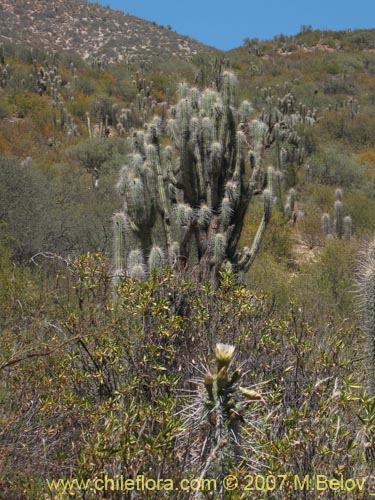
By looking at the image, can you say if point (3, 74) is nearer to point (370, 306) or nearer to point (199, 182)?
point (199, 182)

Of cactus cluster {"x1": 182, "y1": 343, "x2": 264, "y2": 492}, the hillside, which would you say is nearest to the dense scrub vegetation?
cactus cluster {"x1": 182, "y1": 343, "x2": 264, "y2": 492}

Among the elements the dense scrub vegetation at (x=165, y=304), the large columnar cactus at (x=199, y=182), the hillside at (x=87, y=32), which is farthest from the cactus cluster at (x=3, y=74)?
the large columnar cactus at (x=199, y=182)

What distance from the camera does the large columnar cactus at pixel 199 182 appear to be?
773 cm

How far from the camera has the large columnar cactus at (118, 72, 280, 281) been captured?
305 inches

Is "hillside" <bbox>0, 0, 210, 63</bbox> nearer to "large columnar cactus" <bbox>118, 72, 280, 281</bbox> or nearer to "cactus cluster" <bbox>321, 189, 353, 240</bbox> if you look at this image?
"cactus cluster" <bbox>321, 189, 353, 240</bbox>

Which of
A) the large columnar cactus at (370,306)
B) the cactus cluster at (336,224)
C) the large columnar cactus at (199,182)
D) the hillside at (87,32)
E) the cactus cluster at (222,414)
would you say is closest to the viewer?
the cactus cluster at (222,414)

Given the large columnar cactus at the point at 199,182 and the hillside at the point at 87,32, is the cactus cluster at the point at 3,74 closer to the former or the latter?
the hillside at the point at 87,32

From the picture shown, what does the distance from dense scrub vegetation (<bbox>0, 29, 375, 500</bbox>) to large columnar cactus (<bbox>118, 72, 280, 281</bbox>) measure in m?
0.11

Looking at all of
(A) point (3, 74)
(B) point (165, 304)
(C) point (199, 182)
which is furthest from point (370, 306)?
(A) point (3, 74)

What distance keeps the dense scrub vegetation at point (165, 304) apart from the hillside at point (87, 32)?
8198mm

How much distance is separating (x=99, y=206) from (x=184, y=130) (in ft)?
20.2

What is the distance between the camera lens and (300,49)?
40.5 meters

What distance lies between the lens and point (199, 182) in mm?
8148

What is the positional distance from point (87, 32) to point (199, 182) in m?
Answer: 39.1
